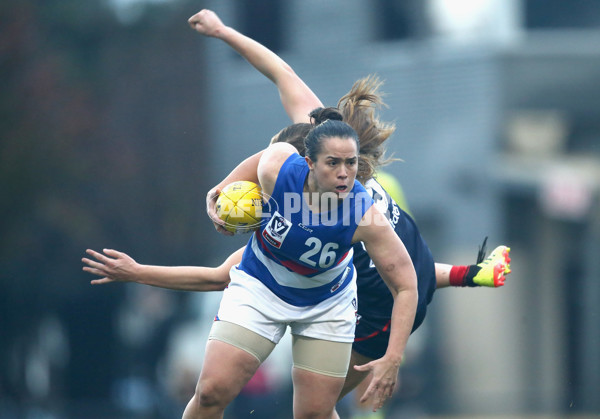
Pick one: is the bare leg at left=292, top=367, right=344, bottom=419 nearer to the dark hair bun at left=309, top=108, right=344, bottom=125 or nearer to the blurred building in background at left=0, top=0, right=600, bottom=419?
the dark hair bun at left=309, top=108, right=344, bottom=125

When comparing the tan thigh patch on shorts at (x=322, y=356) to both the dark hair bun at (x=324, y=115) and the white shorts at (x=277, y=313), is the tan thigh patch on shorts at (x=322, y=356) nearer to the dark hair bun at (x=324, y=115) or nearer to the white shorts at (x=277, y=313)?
the white shorts at (x=277, y=313)

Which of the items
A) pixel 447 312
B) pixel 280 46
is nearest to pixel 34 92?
pixel 280 46

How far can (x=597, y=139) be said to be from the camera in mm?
15727

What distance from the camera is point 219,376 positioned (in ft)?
17.0

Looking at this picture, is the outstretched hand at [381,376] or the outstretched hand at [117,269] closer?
the outstretched hand at [381,376]

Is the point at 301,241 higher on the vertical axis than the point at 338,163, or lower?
lower

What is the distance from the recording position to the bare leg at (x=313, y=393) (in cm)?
538

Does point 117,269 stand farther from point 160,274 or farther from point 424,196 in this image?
point 424,196

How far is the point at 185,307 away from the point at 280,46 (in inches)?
196

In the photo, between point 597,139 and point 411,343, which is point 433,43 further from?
point 411,343

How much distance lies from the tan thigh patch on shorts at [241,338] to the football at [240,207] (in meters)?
0.51

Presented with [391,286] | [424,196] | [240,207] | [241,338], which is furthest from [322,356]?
[424,196]

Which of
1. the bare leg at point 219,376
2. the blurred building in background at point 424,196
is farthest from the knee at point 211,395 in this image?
the blurred building in background at point 424,196

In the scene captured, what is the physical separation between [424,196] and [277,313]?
416 inches
